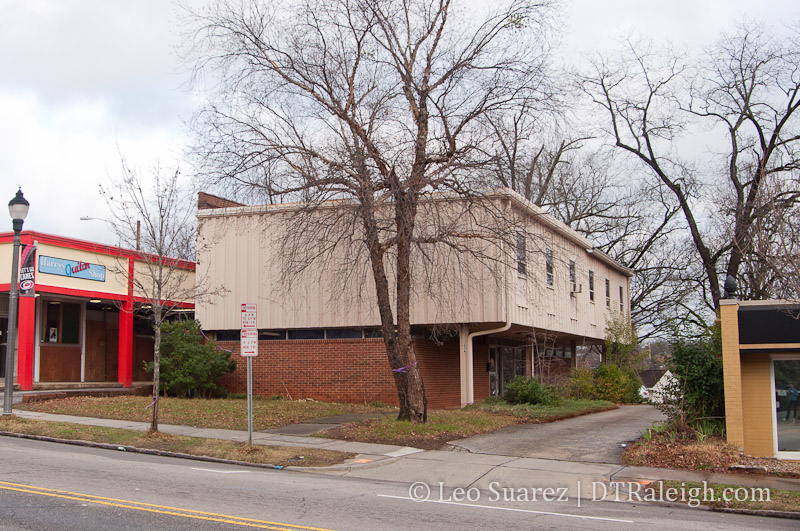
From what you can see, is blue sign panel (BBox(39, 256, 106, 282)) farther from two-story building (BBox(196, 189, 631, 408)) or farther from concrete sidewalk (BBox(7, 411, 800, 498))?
concrete sidewalk (BBox(7, 411, 800, 498))

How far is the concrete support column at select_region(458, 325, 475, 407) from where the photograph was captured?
23109 millimetres

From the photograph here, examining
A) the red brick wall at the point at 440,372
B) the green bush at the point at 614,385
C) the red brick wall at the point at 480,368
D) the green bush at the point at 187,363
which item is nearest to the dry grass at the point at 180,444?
the green bush at the point at 187,363

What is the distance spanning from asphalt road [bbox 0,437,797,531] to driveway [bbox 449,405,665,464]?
3792 mm

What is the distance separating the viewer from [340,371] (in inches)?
933

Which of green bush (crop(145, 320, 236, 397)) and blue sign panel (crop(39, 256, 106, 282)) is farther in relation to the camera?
blue sign panel (crop(39, 256, 106, 282))

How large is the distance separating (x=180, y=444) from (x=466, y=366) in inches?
419

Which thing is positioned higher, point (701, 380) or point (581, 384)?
point (701, 380)

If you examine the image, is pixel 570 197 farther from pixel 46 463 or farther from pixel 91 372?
pixel 46 463

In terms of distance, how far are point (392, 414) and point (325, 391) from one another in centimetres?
478

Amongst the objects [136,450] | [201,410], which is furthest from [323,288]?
[136,450]

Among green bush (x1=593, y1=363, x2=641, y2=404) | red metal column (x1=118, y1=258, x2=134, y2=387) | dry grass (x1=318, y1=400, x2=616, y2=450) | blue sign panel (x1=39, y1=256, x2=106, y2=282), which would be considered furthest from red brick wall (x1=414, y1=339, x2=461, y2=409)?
red metal column (x1=118, y1=258, x2=134, y2=387)

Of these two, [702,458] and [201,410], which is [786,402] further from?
[201,410]

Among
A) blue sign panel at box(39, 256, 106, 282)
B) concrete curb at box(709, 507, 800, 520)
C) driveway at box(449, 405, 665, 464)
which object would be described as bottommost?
concrete curb at box(709, 507, 800, 520)

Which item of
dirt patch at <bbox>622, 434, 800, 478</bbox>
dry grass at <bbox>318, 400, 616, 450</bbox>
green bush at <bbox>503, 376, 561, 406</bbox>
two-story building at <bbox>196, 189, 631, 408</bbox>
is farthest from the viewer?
green bush at <bbox>503, 376, 561, 406</bbox>
